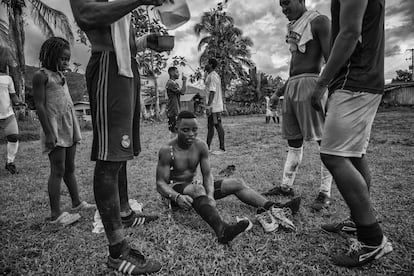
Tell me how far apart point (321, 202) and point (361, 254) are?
104cm

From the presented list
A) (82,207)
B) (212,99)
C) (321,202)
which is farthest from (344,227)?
(212,99)

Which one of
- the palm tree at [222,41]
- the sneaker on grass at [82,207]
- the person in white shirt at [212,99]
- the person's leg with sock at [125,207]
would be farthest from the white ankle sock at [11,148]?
the palm tree at [222,41]

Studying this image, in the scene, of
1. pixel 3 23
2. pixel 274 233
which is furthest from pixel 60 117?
pixel 3 23

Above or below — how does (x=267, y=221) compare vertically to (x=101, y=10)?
below

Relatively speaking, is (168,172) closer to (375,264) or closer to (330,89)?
(330,89)

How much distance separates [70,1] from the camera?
4.86 ft

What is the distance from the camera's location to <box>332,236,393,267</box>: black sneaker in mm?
1678

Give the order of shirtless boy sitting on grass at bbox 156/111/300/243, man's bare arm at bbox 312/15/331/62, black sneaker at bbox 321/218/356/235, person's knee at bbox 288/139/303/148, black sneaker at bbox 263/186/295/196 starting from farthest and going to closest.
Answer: black sneaker at bbox 263/186/295/196 < person's knee at bbox 288/139/303/148 < man's bare arm at bbox 312/15/331/62 < shirtless boy sitting on grass at bbox 156/111/300/243 < black sneaker at bbox 321/218/356/235

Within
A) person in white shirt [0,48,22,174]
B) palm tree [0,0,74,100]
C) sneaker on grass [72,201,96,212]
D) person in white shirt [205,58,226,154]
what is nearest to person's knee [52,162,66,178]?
sneaker on grass [72,201,96,212]

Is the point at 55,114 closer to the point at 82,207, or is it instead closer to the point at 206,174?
the point at 82,207

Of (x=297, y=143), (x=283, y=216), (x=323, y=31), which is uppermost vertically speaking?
(x=323, y=31)

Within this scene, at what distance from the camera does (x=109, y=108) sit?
159 centimetres

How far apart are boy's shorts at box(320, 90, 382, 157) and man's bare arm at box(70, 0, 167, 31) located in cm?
130

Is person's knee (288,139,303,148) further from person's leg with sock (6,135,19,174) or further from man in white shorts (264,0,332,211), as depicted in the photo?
person's leg with sock (6,135,19,174)
